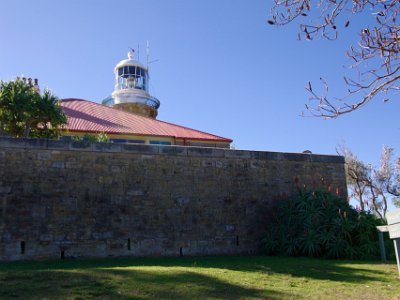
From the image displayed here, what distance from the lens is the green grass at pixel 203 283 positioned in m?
5.46

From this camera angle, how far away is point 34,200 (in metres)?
9.53

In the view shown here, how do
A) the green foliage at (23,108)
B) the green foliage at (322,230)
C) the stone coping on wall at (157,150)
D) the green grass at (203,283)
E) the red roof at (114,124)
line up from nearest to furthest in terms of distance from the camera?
the green grass at (203,283)
the stone coping on wall at (157,150)
the green foliage at (322,230)
the green foliage at (23,108)
the red roof at (114,124)

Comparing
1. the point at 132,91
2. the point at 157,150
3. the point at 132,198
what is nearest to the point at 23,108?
the point at 157,150

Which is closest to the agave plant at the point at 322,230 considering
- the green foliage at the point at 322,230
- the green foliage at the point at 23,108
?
the green foliage at the point at 322,230

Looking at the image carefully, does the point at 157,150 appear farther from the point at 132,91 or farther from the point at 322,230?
the point at 132,91

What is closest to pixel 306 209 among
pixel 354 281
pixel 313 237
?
pixel 313 237

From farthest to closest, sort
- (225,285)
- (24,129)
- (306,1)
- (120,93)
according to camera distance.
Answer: (120,93)
(24,129)
(225,285)
(306,1)

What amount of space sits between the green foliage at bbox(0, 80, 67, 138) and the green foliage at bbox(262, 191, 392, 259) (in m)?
7.72

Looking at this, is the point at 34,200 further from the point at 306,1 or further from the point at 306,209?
the point at 306,1

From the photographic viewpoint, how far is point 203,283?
20.1 ft

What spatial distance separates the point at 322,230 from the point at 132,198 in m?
4.48

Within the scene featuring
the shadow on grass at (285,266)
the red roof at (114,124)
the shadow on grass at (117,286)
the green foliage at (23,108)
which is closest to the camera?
the shadow on grass at (117,286)

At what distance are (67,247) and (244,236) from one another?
4.32 meters

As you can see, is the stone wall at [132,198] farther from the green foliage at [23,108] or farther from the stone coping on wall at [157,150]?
the green foliage at [23,108]
